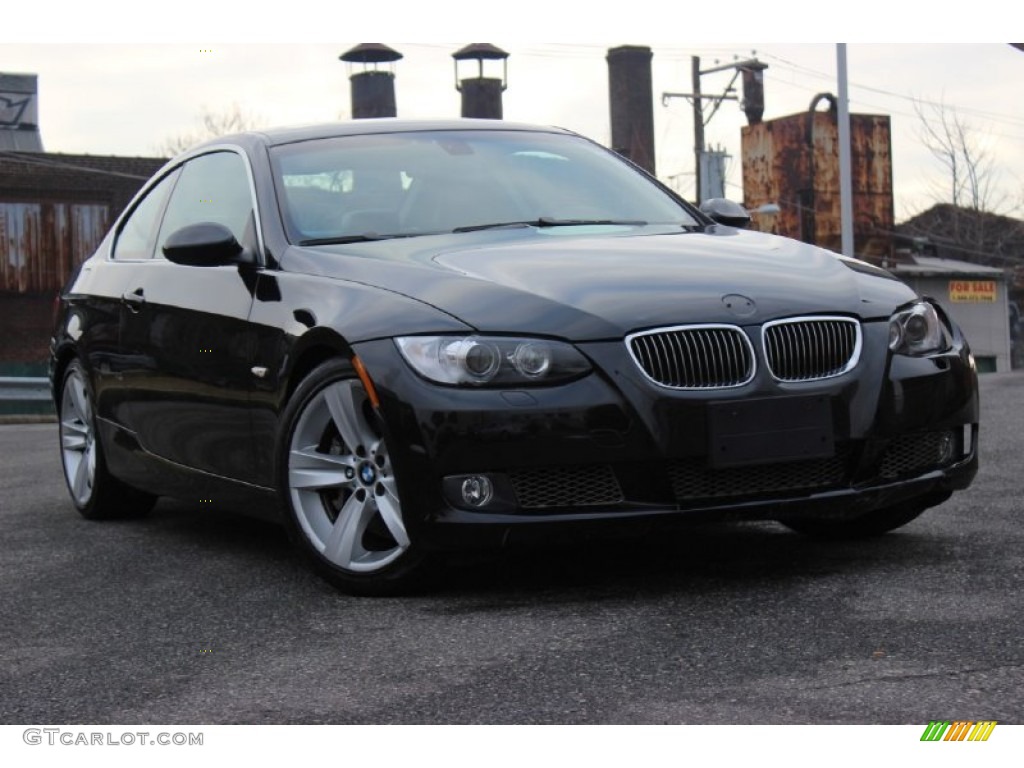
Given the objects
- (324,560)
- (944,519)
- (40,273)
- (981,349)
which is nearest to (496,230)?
(324,560)

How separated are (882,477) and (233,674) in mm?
2037

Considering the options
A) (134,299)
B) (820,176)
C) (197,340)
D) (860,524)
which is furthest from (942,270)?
→ (197,340)

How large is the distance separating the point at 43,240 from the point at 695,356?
1689 inches

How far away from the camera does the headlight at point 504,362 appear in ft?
15.2

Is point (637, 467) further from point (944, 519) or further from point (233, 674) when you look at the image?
point (944, 519)

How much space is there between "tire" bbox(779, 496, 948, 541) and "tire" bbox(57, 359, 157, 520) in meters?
2.94

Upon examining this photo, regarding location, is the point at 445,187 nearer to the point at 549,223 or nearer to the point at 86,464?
the point at 549,223

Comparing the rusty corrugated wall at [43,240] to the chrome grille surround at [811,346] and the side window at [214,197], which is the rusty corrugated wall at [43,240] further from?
the chrome grille surround at [811,346]

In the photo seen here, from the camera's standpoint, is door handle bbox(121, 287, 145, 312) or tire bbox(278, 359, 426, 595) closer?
tire bbox(278, 359, 426, 595)

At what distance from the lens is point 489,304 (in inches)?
188

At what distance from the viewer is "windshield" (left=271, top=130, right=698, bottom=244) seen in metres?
5.80

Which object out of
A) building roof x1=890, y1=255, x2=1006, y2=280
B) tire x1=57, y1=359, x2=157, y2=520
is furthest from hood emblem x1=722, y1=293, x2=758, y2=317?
building roof x1=890, y1=255, x2=1006, y2=280
